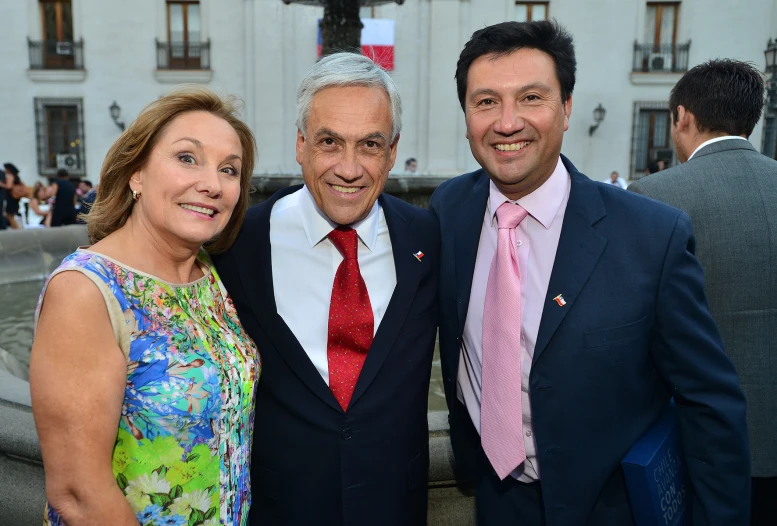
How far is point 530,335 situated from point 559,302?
125mm

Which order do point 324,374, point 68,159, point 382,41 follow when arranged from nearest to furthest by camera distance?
point 324,374
point 382,41
point 68,159

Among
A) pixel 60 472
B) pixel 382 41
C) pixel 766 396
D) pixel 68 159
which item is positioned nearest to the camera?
pixel 60 472

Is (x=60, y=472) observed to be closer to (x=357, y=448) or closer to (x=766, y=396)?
(x=357, y=448)

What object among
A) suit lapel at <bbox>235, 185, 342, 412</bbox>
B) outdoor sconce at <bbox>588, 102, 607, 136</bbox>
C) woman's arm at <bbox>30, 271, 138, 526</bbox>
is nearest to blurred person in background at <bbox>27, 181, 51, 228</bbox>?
→ suit lapel at <bbox>235, 185, 342, 412</bbox>

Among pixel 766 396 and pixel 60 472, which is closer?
pixel 60 472

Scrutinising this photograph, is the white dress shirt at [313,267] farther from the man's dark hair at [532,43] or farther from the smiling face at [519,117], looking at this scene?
the man's dark hair at [532,43]

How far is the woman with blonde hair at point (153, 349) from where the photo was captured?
1285 mm

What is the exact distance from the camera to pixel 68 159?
17.3m

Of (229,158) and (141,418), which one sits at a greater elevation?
(229,158)

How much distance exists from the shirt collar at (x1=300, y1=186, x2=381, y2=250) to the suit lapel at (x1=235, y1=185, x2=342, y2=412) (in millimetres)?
121

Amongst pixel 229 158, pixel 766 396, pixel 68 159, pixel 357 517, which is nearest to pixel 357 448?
pixel 357 517

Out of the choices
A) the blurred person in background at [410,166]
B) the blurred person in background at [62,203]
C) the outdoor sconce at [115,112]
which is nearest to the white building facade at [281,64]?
the outdoor sconce at [115,112]

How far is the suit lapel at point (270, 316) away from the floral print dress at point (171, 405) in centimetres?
16

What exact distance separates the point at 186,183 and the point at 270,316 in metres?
0.43
